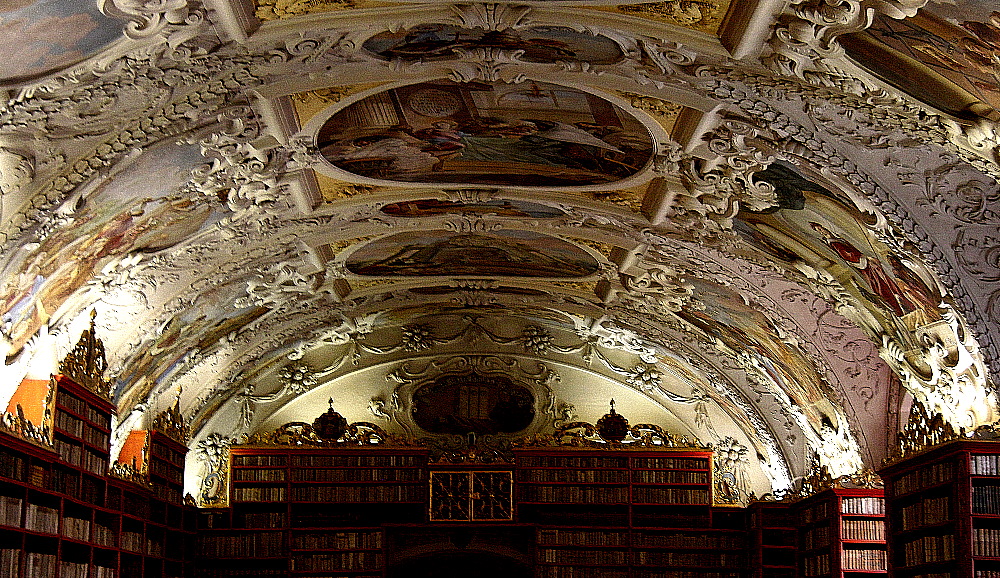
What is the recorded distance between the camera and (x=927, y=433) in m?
14.0

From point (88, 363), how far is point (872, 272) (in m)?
9.39

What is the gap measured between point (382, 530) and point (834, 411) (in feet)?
26.4

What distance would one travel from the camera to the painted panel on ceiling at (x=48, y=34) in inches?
349

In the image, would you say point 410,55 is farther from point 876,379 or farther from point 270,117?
point 876,379

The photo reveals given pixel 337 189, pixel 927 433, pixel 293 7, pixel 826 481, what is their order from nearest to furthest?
pixel 293 7 < pixel 927 433 < pixel 337 189 < pixel 826 481

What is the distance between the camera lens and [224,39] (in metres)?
10.0

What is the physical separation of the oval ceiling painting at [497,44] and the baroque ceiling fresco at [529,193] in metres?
0.03

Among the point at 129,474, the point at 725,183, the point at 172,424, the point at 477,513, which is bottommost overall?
the point at 477,513

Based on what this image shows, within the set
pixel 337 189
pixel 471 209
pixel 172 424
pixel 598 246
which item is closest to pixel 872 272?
pixel 598 246

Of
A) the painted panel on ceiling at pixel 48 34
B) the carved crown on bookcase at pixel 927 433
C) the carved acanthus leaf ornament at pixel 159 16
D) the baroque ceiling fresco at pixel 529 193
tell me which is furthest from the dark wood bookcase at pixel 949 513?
the painted panel on ceiling at pixel 48 34

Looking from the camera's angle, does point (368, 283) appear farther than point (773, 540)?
No

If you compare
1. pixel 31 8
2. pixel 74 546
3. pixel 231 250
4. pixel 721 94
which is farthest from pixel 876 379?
pixel 31 8

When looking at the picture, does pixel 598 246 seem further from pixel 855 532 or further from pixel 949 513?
pixel 949 513

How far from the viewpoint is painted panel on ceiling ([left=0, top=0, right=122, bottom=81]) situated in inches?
349
